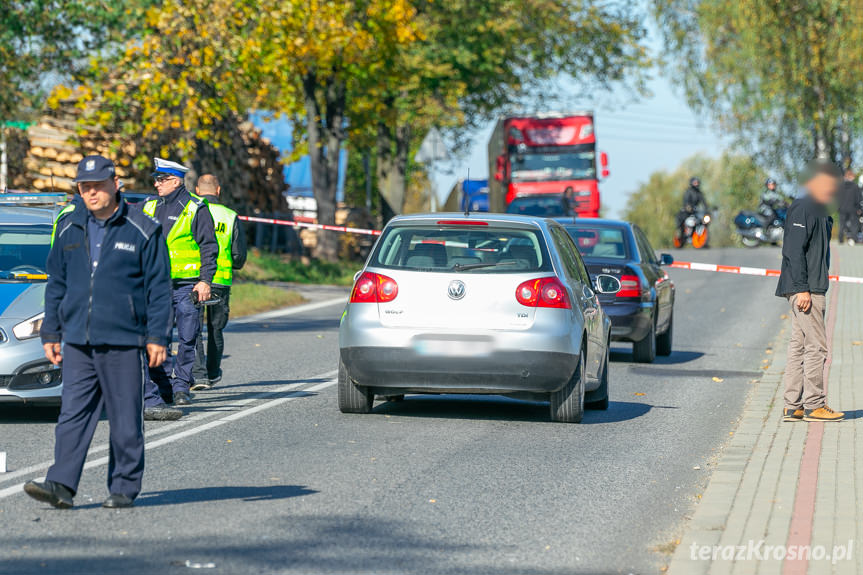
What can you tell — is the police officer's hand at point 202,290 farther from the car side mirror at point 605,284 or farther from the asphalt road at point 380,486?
the car side mirror at point 605,284

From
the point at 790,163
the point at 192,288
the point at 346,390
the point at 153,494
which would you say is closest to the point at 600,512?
the point at 153,494

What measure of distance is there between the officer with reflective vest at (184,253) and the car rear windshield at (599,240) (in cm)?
593

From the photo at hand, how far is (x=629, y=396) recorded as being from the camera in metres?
12.7

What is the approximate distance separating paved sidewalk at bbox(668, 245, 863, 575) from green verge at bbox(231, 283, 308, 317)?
37.3 feet

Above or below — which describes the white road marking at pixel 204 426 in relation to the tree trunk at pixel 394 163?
below

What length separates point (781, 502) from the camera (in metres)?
7.36

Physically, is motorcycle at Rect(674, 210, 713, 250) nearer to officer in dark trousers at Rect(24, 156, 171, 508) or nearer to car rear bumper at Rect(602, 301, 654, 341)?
car rear bumper at Rect(602, 301, 654, 341)

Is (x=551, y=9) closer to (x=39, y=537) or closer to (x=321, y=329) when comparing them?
(x=321, y=329)

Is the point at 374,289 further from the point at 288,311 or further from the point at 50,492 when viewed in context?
the point at 288,311

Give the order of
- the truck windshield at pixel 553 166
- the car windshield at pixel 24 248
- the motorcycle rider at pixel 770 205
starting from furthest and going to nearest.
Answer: the motorcycle rider at pixel 770 205
the truck windshield at pixel 553 166
the car windshield at pixel 24 248

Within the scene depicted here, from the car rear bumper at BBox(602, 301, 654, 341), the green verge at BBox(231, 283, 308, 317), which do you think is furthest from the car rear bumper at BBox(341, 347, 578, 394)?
the green verge at BBox(231, 283, 308, 317)

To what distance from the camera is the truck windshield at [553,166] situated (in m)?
→ 41.5

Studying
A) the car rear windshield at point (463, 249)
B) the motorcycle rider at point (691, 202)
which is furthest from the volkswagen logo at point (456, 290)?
the motorcycle rider at point (691, 202)
